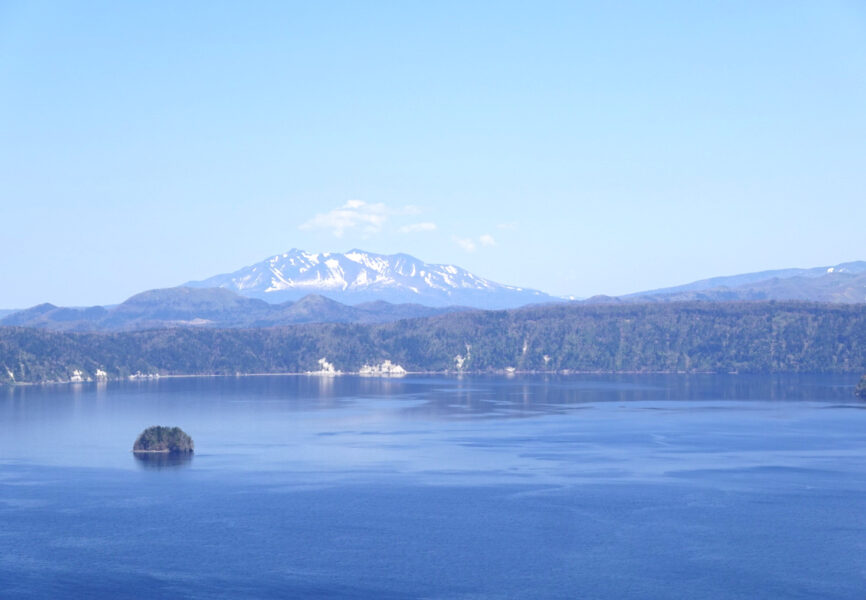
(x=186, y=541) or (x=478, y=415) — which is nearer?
(x=186, y=541)

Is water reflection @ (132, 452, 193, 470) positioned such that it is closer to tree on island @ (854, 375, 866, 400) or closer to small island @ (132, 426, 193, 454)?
small island @ (132, 426, 193, 454)

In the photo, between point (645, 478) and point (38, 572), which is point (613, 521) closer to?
point (645, 478)

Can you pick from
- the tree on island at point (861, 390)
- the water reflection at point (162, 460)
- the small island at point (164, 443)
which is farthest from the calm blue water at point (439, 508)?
the tree on island at point (861, 390)

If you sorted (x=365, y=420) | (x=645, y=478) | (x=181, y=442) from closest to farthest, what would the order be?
(x=645, y=478)
(x=181, y=442)
(x=365, y=420)

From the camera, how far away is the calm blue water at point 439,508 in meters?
50.1

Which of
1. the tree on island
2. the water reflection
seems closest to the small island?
the water reflection

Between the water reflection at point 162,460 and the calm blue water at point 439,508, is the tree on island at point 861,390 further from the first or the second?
the water reflection at point 162,460

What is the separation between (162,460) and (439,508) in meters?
31.6

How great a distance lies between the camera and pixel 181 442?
93.1m

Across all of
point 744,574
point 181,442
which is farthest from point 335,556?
point 181,442

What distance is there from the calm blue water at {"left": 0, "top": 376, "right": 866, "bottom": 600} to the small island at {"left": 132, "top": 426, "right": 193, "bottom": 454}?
2369 millimetres

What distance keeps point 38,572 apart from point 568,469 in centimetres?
4317

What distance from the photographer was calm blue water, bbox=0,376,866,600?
164ft

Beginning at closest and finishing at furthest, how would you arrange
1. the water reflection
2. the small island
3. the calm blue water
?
the calm blue water, the water reflection, the small island
